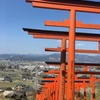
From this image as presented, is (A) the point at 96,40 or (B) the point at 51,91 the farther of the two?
(B) the point at 51,91

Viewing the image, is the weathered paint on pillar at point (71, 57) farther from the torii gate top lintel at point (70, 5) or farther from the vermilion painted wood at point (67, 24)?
the vermilion painted wood at point (67, 24)

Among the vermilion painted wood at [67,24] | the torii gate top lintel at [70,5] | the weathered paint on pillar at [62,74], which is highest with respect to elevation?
the torii gate top lintel at [70,5]

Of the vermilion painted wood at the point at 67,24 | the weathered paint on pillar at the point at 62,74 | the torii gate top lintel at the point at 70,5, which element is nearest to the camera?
the torii gate top lintel at the point at 70,5

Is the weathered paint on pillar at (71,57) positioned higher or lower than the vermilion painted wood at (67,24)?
lower

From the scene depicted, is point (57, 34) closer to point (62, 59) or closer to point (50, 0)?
point (62, 59)

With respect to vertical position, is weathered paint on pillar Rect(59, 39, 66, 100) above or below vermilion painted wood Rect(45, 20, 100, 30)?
below

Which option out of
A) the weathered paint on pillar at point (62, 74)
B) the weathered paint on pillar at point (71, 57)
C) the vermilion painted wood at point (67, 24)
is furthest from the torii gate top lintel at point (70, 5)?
the weathered paint on pillar at point (62, 74)

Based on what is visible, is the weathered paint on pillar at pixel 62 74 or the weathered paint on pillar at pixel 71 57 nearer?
the weathered paint on pillar at pixel 71 57

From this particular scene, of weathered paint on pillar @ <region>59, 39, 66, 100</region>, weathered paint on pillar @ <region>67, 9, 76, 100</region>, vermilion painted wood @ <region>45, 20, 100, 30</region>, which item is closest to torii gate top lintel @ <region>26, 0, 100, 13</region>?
weathered paint on pillar @ <region>67, 9, 76, 100</region>

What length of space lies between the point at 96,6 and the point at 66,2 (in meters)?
0.49

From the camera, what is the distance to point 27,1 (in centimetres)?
358

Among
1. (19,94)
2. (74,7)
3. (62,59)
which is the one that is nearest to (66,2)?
(74,7)

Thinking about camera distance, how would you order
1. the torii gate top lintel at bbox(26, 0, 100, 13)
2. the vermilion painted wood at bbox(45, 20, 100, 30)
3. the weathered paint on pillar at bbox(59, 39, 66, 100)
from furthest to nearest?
the weathered paint on pillar at bbox(59, 39, 66, 100) < the vermilion painted wood at bbox(45, 20, 100, 30) < the torii gate top lintel at bbox(26, 0, 100, 13)

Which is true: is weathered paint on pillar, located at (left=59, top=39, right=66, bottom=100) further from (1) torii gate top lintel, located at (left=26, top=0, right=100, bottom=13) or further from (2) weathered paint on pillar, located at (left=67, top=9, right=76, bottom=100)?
(1) torii gate top lintel, located at (left=26, top=0, right=100, bottom=13)
